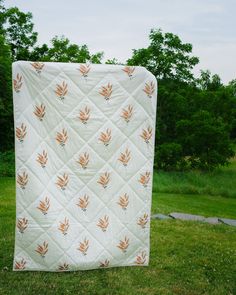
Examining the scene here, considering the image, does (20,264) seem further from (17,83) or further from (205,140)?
(205,140)

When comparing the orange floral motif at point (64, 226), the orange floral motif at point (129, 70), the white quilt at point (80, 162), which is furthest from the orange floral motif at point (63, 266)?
the orange floral motif at point (129, 70)

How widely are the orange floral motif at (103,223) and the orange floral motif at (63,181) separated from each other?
473mm

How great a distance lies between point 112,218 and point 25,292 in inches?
39.0

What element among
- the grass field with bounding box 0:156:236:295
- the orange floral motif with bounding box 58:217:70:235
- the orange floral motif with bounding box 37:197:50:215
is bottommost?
the grass field with bounding box 0:156:236:295

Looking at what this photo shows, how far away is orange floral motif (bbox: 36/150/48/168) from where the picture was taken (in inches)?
143

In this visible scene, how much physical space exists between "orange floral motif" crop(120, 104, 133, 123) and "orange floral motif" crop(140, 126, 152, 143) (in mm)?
198

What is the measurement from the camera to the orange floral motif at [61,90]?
3613 mm

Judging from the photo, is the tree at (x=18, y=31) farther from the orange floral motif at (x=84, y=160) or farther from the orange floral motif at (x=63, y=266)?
the orange floral motif at (x=63, y=266)

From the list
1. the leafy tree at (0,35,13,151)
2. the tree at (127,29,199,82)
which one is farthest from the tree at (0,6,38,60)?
the tree at (127,29,199,82)

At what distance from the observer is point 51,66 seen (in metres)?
3.61

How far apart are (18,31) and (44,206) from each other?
20.9m

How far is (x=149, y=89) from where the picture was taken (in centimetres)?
381

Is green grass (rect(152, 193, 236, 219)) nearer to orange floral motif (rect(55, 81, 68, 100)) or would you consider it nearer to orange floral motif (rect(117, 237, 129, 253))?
orange floral motif (rect(117, 237, 129, 253))

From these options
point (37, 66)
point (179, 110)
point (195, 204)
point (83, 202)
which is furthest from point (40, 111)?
point (179, 110)
